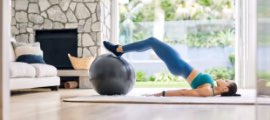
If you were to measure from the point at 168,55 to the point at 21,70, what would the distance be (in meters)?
1.61

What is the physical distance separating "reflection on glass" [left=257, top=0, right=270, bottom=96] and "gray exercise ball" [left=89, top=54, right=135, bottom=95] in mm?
2747

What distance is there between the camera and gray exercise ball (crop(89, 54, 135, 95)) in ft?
12.1

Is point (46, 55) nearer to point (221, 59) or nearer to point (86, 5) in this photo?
point (86, 5)

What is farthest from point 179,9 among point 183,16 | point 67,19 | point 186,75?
point 186,75

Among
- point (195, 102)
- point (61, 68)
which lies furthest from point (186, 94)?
point (61, 68)

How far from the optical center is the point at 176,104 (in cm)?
293

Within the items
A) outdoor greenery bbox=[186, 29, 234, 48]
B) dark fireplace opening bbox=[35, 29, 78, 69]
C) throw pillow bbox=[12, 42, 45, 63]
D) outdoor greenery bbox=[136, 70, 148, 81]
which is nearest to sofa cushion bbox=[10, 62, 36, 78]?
throw pillow bbox=[12, 42, 45, 63]

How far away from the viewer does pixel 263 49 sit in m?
0.95

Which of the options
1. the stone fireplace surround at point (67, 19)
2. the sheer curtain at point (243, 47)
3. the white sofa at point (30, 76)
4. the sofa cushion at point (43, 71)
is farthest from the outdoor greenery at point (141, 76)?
the sofa cushion at point (43, 71)

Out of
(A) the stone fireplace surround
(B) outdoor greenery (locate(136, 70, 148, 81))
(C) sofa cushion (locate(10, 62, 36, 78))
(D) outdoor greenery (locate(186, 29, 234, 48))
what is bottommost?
(B) outdoor greenery (locate(136, 70, 148, 81))

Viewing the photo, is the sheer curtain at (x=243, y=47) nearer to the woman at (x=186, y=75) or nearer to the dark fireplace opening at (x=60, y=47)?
the dark fireplace opening at (x=60, y=47)

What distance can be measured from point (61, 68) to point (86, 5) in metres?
1.09

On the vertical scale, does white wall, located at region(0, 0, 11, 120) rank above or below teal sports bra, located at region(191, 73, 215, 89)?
above

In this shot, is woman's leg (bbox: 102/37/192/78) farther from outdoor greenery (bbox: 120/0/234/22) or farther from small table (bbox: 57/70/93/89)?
outdoor greenery (bbox: 120/0/234/22)
